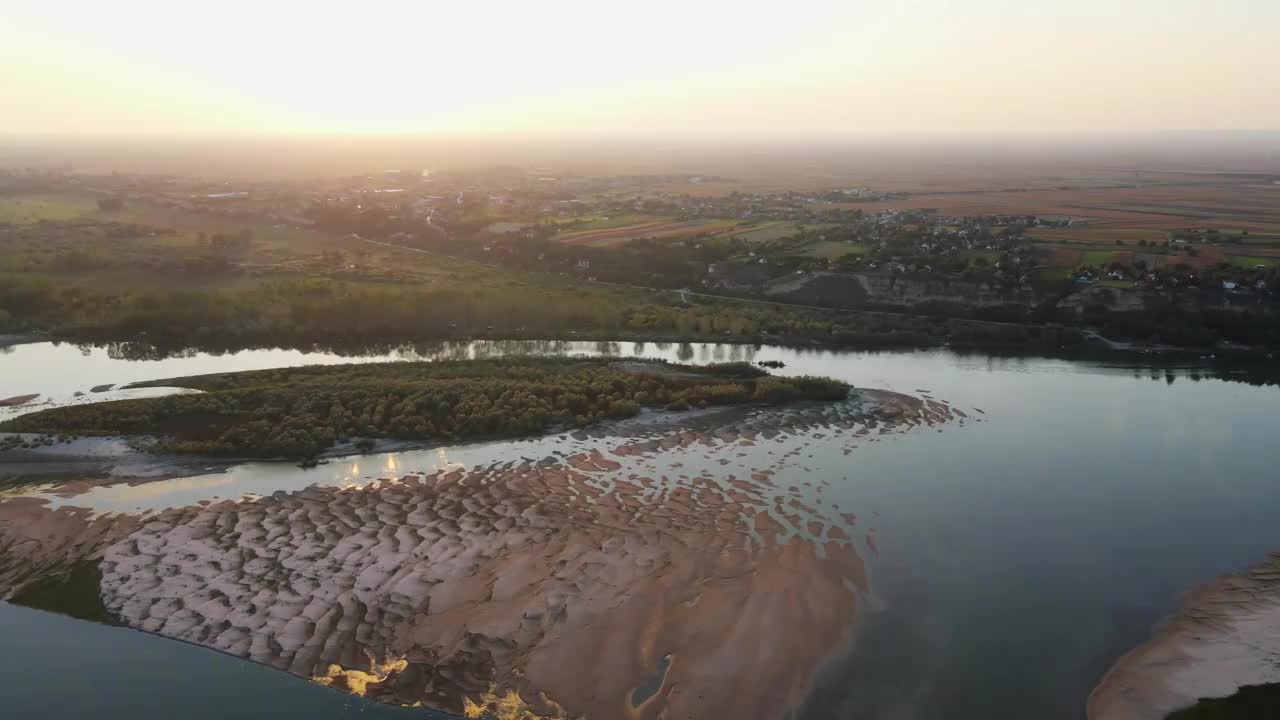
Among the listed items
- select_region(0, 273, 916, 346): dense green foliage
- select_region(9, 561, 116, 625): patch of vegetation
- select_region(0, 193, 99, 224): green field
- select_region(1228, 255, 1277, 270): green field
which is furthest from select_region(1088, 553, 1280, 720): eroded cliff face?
select_region(0, 193, 99, 224): green field

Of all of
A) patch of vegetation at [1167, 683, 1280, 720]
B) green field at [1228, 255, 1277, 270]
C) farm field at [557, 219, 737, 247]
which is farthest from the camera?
farm field at [557, 219, 737, 247]

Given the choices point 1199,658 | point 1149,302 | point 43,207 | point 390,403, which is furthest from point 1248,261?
point 43,207

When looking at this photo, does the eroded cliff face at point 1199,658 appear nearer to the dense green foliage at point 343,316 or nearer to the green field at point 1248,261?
the dense green foliage at point 343,316

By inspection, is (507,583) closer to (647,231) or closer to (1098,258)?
(1098,258)

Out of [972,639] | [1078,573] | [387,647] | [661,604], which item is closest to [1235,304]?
[1078,573]

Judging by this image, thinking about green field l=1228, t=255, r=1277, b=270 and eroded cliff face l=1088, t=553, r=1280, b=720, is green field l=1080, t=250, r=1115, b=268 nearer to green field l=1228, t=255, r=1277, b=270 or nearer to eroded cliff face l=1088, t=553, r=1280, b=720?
green field l=1228, t=255, r=1277, b=270
